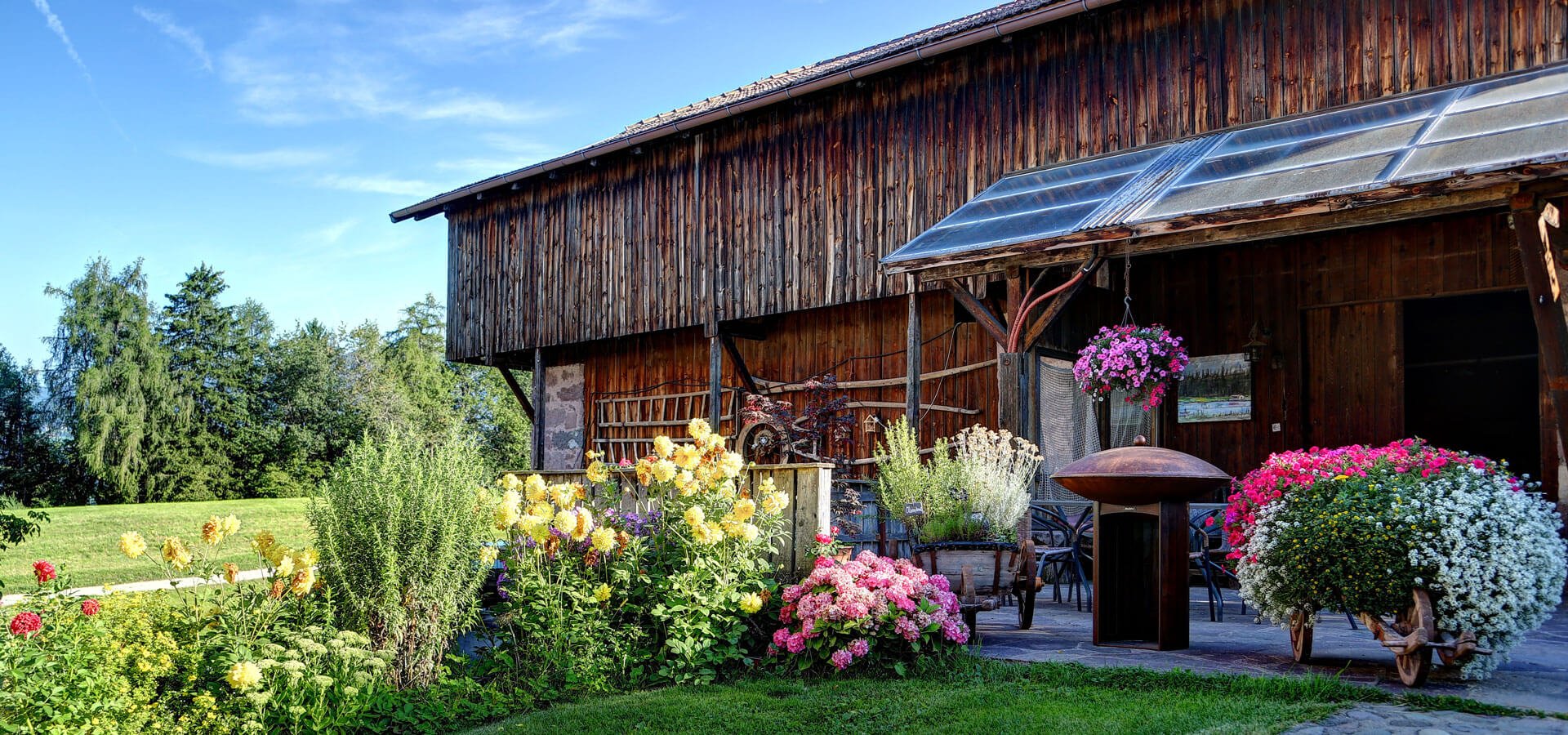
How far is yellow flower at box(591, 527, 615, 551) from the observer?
191 inches

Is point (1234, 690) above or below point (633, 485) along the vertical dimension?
below

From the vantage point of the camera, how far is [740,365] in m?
12.8

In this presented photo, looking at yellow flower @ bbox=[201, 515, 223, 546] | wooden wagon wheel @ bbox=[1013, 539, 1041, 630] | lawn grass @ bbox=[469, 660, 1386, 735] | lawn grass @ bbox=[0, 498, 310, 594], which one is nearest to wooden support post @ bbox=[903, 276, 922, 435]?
wooden wagon wheel @ bbox=[1013, 539, 1041, 630]

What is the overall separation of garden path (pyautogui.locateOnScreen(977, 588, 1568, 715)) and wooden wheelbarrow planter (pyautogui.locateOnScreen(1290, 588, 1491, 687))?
8cm

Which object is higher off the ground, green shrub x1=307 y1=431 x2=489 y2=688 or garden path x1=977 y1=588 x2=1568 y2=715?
green shrub x1=307 y1=431 x2=489 y2=688

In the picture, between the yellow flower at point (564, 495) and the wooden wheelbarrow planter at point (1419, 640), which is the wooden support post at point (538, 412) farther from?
the wooden wheelbarrow planter at point (1419, 640)

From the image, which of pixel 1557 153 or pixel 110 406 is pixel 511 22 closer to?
pixel 1557 153

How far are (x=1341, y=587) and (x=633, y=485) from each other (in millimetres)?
3458

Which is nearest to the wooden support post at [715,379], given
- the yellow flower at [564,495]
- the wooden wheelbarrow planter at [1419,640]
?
the yellow flower at [564,495]

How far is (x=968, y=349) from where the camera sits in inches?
421

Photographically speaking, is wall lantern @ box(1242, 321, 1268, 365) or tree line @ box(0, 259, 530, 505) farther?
tree line @ box(0, 259, 530, 505)

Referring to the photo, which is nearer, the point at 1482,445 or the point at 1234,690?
the point at 1234,690

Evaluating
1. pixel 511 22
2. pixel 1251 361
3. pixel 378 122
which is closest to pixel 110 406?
pixel 378 122

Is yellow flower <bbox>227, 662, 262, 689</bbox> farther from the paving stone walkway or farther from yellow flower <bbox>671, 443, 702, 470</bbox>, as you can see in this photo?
the paving stone walkway
